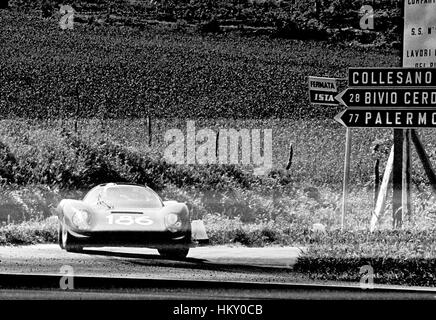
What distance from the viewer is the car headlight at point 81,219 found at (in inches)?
175

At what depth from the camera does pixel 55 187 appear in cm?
452

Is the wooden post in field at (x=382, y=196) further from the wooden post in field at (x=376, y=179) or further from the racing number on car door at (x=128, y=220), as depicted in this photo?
the racing number on car door at (x=128, y=220)

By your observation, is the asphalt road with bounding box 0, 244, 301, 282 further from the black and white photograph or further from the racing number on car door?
the racing number on car door

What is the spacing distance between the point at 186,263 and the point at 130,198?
36 cm

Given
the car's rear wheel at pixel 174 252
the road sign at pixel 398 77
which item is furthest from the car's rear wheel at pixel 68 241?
the road sign at pixel 398 77

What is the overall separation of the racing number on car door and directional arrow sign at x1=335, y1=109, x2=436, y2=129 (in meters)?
1.02

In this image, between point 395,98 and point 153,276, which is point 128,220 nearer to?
point 153,276

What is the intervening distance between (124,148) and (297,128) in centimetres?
77

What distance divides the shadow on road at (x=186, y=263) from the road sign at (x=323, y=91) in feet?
2.48

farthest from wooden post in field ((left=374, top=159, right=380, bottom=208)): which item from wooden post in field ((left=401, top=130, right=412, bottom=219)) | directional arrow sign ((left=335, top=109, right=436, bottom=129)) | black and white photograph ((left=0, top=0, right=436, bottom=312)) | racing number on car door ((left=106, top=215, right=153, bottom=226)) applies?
racing number on car door ((left=106, top=215, right=153, bottom=226))

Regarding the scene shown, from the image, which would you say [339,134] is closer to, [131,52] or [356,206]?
[356,206]

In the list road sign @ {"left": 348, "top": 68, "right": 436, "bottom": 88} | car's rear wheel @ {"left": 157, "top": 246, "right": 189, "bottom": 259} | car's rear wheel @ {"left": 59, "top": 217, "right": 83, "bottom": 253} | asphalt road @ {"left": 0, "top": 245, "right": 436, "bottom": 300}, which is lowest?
asphalt road @ {"left": 0, "top": 245, "right": 436, "bottom": 300}

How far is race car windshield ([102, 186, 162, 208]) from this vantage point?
14.6 ft

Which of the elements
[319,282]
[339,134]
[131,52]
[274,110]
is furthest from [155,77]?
[319,282]
